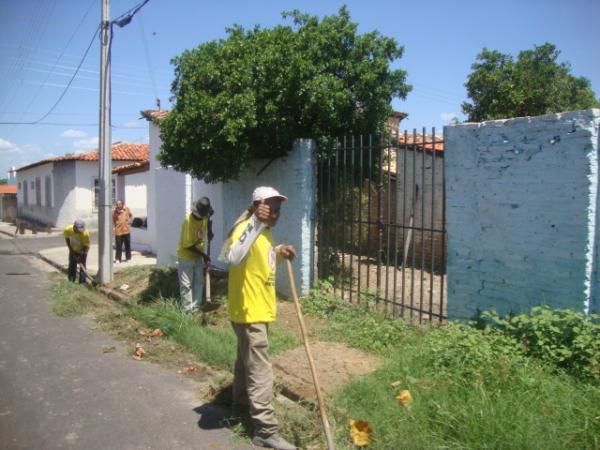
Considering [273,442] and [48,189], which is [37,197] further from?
[273,442]

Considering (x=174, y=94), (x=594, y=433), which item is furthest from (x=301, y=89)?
(x=594, y=433)

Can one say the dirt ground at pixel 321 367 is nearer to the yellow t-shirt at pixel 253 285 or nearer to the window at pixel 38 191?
the yellow t-shirt at pixel 253 285

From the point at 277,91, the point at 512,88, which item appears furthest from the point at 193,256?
the point at 512,88

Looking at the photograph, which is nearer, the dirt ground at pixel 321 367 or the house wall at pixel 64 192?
the dirt ground at pixel 321 367

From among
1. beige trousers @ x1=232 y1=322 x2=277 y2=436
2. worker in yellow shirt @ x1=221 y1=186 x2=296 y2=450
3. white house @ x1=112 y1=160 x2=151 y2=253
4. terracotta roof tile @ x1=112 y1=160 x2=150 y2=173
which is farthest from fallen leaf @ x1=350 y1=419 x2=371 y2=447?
white house @ x1=112 y1=160 x2=151 y2=253

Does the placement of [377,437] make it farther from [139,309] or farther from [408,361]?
[139,309]

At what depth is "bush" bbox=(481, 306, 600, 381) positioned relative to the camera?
12.7 ft

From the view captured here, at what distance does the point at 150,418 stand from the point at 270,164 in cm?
472

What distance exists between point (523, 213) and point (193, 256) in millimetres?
4454

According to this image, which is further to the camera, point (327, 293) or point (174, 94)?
point (174, 94)

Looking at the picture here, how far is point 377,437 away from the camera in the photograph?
11.6 ft

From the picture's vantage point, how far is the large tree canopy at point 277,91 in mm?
6941

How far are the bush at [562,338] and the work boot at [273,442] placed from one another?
84.8 inches

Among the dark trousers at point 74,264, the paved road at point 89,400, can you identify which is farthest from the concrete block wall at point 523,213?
the dark trousers at point 74,264
